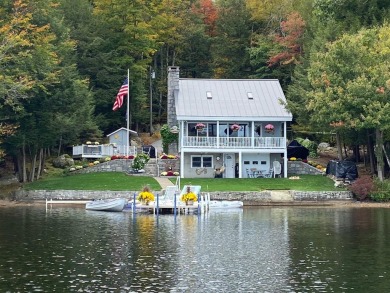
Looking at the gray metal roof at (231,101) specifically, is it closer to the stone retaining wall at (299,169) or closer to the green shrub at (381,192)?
the stone retaining wall at (299,169)

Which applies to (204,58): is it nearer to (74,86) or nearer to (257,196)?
(74,86)

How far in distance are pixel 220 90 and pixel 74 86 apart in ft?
39.5

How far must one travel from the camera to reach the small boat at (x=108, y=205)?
50.3 metres

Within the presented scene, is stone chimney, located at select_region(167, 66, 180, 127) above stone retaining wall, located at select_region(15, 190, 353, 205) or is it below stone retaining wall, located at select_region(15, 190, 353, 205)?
above

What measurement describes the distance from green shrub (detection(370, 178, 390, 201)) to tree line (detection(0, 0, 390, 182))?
257cm

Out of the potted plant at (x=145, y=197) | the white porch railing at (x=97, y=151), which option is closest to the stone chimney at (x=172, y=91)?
the white porch railing at (x=97, y=151)

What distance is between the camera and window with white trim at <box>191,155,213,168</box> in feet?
202

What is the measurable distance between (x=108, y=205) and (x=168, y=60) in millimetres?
37696

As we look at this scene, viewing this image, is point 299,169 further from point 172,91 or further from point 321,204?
point 172,91

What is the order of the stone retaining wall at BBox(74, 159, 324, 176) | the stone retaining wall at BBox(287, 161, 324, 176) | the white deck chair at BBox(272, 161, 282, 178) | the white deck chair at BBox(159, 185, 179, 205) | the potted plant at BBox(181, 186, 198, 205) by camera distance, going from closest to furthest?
the potted plant at BBox(181, 186, 198, 205), the white deck chair at BBox(159, 185, 179, 205), the white deck chair at BBox(272, 161, 282, 178), the stone retaining wall at BBox(74, 159, 324, 176), the stone retaining wall at BBox(287, 161, 324, 176)

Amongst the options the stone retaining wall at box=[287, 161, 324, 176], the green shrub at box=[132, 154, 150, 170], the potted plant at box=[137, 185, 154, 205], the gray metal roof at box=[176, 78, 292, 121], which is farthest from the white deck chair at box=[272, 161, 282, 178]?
the potted plant at box=[137, 185, 154, 205]

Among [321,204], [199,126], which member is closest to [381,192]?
[321,204]

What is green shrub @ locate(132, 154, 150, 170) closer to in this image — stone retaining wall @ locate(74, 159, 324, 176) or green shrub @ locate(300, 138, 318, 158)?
stone retaining wall @ locate(74, 159, 324, 176)

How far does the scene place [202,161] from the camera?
61562mm
